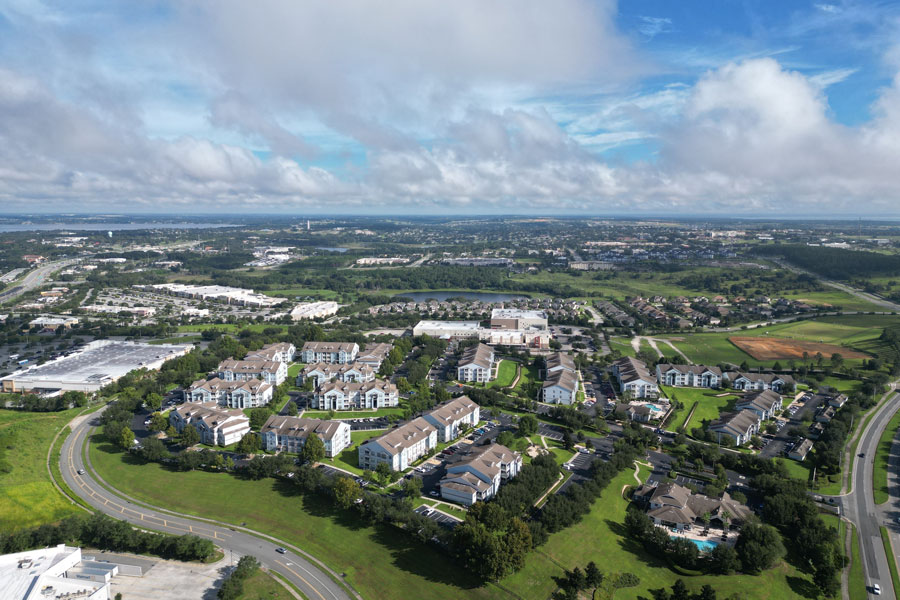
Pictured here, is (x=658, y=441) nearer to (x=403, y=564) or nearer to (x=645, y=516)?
(x=645, y=516)

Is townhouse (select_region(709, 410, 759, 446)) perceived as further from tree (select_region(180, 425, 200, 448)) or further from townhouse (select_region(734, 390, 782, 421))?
tree (select_region(180, 425, 200, 448))

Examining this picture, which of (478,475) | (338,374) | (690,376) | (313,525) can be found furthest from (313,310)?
(478,475)

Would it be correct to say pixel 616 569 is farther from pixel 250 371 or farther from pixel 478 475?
pixel 250 371

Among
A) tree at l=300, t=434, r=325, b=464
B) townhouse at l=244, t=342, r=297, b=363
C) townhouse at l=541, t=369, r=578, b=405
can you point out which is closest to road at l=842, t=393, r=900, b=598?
townhouse at l=541, t=369, r=578, b=405

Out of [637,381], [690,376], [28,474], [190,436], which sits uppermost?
[637,381]

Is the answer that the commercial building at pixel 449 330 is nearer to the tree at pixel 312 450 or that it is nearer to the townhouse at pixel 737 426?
the townhouse at pixel 737 426

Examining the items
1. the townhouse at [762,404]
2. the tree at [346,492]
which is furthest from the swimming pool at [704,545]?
the townhouse at [762,404]
